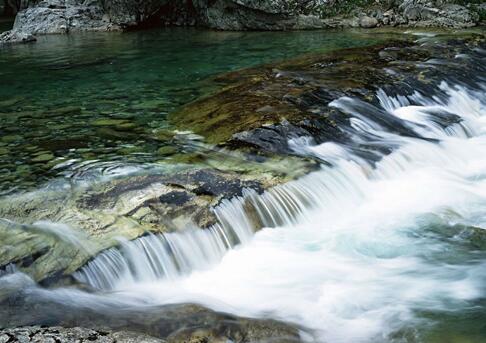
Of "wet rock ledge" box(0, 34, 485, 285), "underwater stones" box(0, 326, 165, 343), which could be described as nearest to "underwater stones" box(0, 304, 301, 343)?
"underwater stones" box(0, 326, 165, 343)

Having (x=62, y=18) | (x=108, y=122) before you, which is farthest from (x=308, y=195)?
(x=62, y=18)

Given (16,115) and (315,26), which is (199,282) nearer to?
(16,115)

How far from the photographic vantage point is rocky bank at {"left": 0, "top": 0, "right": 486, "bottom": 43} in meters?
18.1

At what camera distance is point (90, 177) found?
5.84 m

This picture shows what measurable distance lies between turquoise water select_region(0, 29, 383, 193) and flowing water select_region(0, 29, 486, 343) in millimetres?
1695

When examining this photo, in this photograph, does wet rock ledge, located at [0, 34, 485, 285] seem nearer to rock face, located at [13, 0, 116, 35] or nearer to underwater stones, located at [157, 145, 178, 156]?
underwater stones, located at [157, 145, 178, 156]

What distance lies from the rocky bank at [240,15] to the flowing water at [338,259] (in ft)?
41.3

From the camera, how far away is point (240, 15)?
2148 cm

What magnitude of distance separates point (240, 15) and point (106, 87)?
38.3 ft

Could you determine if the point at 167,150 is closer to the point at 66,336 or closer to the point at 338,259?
the point at 338,259

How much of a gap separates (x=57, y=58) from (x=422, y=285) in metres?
14.7

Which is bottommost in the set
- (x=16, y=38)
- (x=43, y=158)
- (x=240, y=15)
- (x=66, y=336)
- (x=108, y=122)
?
(x=66, y=336)

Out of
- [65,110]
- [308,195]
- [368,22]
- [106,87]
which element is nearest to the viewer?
[308,195]

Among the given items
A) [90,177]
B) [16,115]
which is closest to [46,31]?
[16,115]
